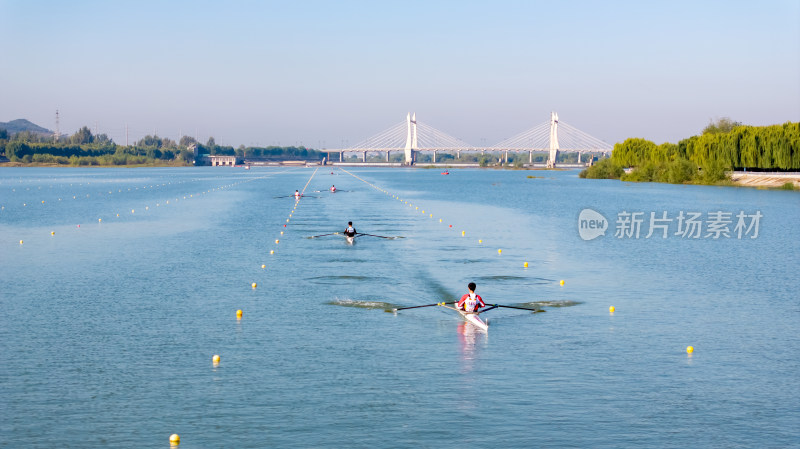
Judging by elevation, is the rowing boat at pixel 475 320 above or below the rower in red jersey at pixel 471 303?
below

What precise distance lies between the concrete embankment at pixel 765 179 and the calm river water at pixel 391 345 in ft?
313

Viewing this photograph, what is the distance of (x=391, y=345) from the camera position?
2802 centimetres

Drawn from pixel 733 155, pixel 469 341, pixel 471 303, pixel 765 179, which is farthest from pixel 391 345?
pixel 733 155

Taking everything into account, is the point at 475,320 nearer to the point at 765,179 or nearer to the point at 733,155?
the point at 765,179

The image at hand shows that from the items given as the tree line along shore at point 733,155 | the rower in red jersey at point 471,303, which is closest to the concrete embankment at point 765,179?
the tree line along shore at point 733,155

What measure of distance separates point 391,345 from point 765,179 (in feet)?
468

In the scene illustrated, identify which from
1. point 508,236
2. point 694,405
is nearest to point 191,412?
point 694,405

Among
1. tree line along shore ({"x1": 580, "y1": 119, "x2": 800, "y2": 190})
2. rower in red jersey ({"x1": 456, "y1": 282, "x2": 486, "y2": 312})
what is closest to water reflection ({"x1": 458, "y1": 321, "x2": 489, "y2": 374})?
rower in red jersey ({"x1": 456, "y1": 282, "x2": 486, "y2": 312})

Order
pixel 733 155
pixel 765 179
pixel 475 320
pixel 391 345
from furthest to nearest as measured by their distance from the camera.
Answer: pixel 733 155 → pixel 765 179 → pixel 475 320 → pixel 391 345

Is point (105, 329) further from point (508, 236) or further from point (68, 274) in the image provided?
point (508, 236)

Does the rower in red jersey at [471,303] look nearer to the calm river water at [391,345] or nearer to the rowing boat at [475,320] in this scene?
the rowing boat at [475,320]

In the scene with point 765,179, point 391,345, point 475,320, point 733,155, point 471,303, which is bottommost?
point 391,345

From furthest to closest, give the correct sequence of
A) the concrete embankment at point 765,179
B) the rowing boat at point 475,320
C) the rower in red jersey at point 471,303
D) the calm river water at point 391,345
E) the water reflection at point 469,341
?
1. the concrete embankment at point 765,179
2. the rower in red jersey at point 471,303
3. the rowing boat at point 475,320
4. the water reflection at point 469,341
5. the calm river water at point 391,345

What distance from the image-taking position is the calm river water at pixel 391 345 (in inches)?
787
